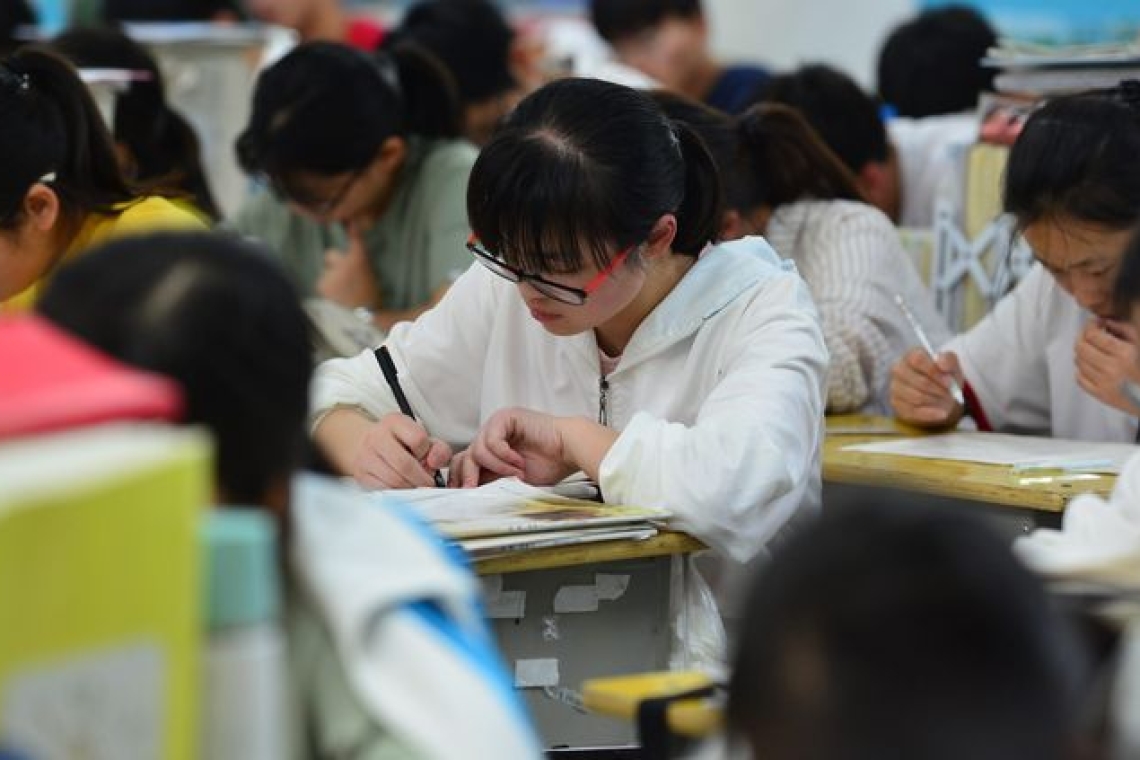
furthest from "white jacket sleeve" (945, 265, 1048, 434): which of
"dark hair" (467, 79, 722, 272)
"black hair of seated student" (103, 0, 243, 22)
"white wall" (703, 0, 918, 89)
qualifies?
"white wall" (703, 0, 918, 89)

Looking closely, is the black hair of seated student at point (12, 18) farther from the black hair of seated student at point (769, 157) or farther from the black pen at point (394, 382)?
the black pen at point (394, 382)

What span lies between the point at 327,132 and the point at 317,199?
163 mm

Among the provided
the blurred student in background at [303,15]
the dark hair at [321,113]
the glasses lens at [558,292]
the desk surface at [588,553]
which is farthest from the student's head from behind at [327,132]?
the blurred student in background at [303,15]

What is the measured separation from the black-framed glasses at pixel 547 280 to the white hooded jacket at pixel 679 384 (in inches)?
5.3

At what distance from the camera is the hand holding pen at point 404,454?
2.45m

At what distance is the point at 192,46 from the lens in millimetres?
A: 5035

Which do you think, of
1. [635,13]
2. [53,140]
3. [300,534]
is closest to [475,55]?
[635,13]

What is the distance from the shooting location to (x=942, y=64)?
191 inches

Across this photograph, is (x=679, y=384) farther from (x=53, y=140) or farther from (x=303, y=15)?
(x=303, y=15)

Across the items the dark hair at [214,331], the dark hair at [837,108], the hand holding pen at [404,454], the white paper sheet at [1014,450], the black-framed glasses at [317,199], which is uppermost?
the dark hair at [214,331]

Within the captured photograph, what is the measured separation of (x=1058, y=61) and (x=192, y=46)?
2410 millimetres

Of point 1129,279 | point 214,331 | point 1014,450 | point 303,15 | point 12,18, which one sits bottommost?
point 1014,450

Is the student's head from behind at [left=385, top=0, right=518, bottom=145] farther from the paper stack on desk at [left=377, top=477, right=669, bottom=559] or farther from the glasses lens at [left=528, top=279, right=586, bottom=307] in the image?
the paper stack on desk at [left=377, top=477, right=669, bottom=559]

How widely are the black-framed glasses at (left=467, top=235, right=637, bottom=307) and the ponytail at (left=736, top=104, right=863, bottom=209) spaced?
0.85 meters
